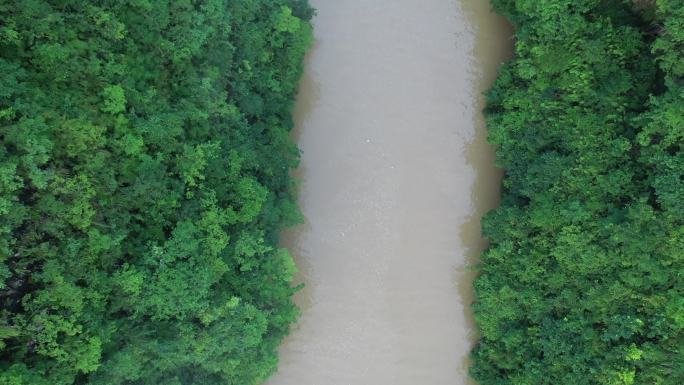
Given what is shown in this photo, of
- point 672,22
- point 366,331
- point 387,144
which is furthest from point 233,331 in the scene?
point 672,22

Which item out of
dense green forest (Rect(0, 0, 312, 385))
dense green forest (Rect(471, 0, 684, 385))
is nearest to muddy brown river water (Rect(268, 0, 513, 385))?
dense green forest (Rect(471, 0, 684, 385))

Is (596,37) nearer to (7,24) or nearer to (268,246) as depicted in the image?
(268,246)

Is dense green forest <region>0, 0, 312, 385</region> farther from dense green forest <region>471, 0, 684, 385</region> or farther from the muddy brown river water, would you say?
dense green forest <region>471, 0, 684, 385</region>

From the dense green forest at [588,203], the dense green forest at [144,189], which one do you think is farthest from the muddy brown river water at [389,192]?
the dense green forest at [144,189]

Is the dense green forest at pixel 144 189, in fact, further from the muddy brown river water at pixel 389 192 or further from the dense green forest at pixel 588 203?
the dense green forest at pixel 588 203

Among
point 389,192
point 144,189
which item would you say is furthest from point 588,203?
point 144,189

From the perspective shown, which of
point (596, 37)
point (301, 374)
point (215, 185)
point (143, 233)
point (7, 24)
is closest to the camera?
point (7, 24)

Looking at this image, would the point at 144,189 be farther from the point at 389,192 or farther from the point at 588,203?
the point at 588,203
